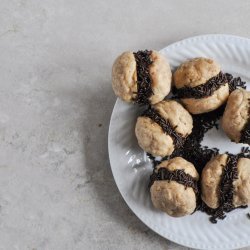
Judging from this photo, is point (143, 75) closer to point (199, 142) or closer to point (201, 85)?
point (201, 85)

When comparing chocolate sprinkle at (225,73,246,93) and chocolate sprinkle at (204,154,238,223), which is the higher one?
chocolate sprinkle at (225,73,246,93)

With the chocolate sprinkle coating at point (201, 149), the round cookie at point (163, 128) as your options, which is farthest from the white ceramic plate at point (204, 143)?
the round cookie at point (163, 128)

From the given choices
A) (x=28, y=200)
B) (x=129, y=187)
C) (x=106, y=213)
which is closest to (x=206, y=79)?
(x=129, y=187)

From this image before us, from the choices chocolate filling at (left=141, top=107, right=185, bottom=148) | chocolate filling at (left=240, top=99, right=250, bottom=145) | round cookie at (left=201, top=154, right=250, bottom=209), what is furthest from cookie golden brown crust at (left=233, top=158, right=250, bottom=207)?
chocolate filling at (left=141, top=107, right=185, bottom=148)

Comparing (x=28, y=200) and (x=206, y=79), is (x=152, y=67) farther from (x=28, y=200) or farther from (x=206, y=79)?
(x=28, y=200)

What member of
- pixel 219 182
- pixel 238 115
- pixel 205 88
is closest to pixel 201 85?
pixel 205 88

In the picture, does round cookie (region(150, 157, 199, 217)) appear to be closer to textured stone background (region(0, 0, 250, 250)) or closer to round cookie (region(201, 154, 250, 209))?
round cookie (region(201, 154, 250, 209))
